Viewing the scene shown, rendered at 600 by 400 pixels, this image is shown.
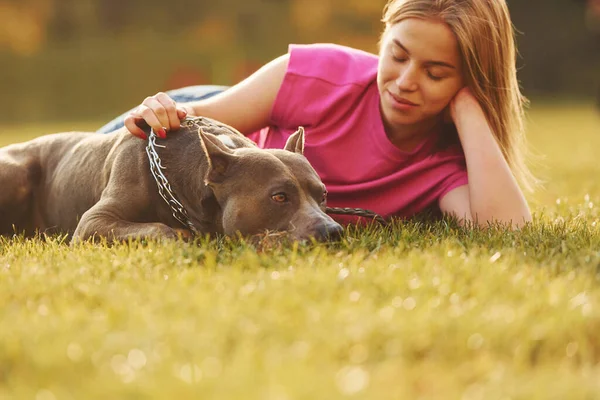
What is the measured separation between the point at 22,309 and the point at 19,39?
76.7 feet

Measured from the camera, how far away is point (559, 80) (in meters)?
27.6

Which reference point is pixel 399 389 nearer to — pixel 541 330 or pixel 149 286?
pixel 541 330

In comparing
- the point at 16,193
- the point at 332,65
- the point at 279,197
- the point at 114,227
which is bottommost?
the point at 16,193

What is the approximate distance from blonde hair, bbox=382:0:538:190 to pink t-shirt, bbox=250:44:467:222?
14.2 inches

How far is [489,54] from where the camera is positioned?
16.4 feet

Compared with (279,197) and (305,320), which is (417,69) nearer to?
(279,197)

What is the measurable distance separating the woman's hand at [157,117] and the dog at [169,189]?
53 millimetres

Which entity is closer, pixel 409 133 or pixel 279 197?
pixel 279 197

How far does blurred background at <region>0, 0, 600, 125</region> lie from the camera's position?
24250 mm

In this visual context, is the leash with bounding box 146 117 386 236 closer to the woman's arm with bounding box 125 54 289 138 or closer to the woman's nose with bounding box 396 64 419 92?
the woman's arm with bounding box 125 54 289 138

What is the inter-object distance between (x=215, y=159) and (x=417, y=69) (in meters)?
1.37

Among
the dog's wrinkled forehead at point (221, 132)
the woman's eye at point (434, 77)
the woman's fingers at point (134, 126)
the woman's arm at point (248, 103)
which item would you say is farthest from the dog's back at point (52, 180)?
the woman's eye at point (434, 77)

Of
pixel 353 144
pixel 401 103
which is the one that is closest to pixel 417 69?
pixel 401 103

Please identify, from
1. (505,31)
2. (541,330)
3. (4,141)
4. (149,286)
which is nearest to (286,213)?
(149,286)
